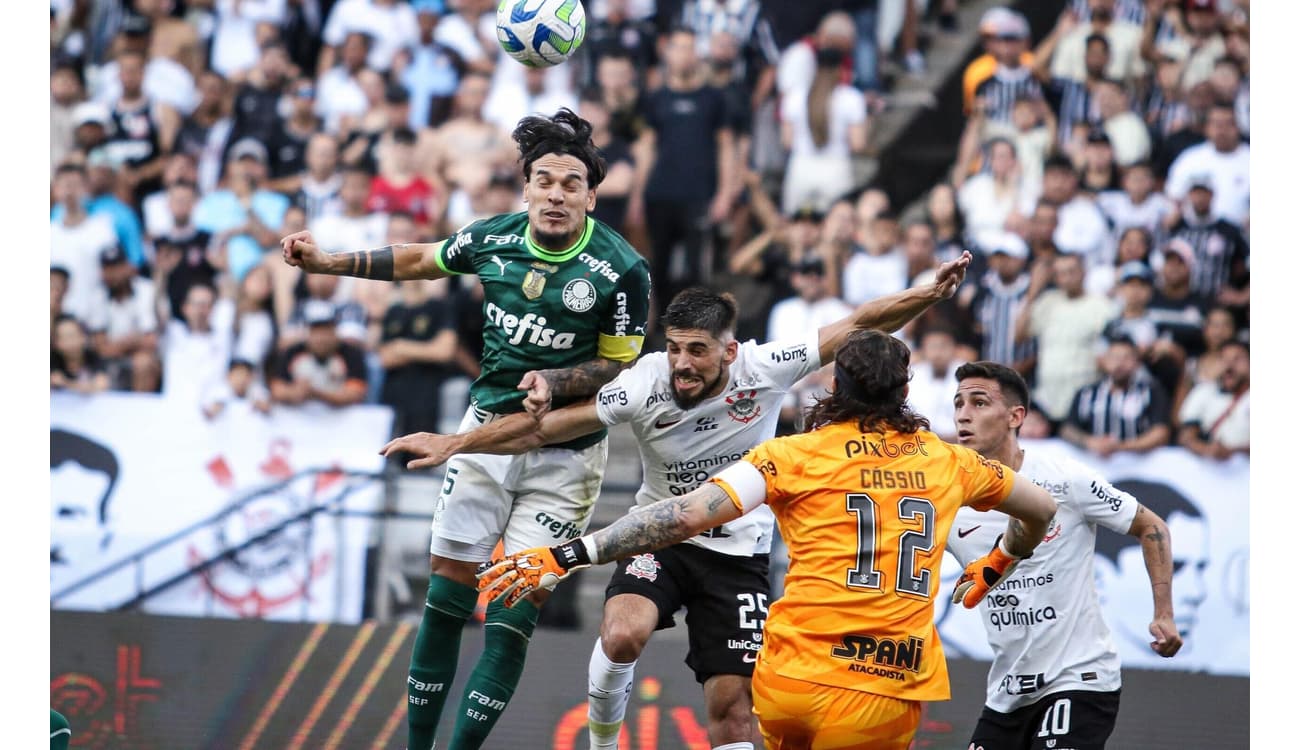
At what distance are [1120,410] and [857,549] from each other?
7.44m

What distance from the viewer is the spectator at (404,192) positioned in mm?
14531

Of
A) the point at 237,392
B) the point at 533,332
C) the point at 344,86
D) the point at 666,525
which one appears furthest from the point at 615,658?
the point at 344,86

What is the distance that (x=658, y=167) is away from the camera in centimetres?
1456

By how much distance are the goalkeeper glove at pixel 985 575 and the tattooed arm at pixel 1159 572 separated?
71 cm

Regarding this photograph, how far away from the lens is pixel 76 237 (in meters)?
14.6

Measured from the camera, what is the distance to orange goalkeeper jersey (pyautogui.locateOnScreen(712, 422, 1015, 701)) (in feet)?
19.4

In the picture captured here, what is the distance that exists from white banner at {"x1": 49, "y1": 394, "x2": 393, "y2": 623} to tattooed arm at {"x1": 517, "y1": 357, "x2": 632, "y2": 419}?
5.14 metres

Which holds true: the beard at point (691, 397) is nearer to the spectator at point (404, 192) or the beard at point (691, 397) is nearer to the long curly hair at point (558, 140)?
the long curly hair at point (558, 140)

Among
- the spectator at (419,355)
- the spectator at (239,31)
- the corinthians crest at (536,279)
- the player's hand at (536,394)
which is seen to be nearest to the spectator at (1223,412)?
the spectator at (419,355)

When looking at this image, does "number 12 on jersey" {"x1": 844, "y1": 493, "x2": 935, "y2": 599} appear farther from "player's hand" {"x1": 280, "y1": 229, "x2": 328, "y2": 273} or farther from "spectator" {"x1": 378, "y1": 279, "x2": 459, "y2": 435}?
"spectator" {"x1": 378, "y1": 279, "x2": 459, "y2": 435}

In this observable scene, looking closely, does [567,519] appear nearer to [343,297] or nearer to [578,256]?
[578,256]
